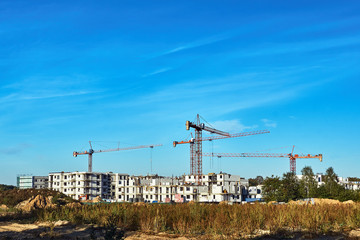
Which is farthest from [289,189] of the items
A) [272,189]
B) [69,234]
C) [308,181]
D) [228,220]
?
[69,234]

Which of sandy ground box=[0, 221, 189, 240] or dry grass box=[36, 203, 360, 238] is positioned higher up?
dry grass box=[36, 203, 360, 238]

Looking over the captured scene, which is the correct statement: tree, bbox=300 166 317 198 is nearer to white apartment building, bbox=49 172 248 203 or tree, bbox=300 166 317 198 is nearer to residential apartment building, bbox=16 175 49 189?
white apartment building, bbox=49 172 248 203

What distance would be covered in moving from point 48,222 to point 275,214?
14.4 meters

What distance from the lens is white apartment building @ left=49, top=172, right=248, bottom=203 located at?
385 ft

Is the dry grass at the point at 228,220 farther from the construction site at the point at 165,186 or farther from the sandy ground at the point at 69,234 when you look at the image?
the construction site at the point at 165,186

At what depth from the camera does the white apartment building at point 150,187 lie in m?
117

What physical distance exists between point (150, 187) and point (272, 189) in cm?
5975

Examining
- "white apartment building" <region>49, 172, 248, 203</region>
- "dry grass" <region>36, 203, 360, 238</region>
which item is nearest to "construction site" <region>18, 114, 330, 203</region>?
"white apartment building" <region>49, 172, 248, 203</region>

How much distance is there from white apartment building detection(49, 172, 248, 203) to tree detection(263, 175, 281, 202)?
32.7 m

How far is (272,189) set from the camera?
241ft

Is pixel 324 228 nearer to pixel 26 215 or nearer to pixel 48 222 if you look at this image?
pixel 48 222

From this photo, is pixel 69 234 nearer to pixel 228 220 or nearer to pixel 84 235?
pixel 84 235

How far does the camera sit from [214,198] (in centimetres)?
11594

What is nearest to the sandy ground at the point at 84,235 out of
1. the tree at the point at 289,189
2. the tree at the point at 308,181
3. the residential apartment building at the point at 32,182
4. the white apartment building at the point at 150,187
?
the tree at the point at 289,189
